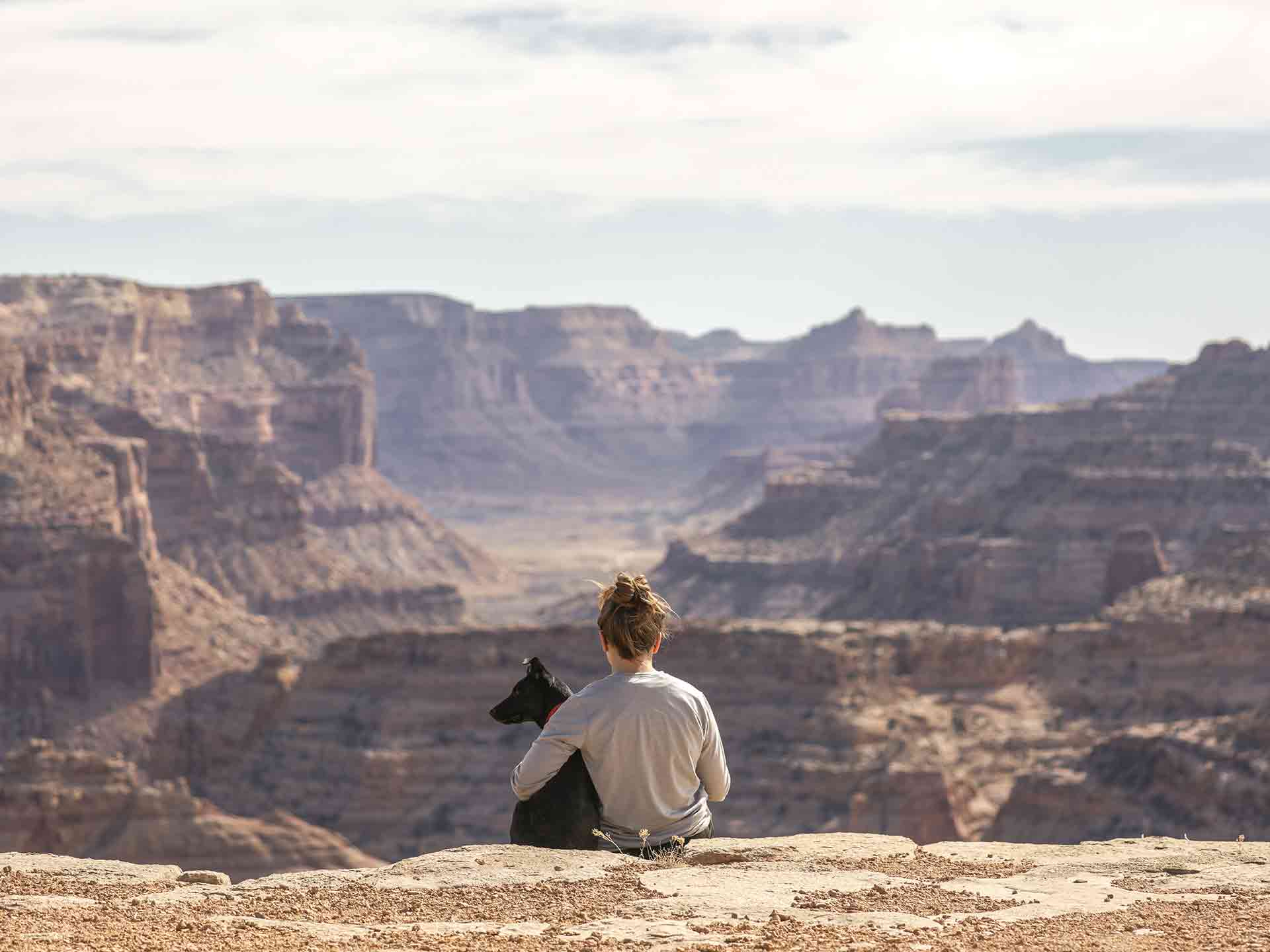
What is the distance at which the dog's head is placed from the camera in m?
19.9

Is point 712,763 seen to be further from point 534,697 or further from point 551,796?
point 534,697

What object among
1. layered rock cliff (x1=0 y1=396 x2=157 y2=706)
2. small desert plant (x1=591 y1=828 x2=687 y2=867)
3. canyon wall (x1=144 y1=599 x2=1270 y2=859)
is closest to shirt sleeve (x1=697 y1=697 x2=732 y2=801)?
A: small desert plant (x1=591 y1=828 x2=687 y2=867)

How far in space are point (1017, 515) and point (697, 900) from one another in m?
138

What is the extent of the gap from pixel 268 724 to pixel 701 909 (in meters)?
74.7

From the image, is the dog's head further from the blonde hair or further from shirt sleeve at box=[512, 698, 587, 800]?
the blonde hair

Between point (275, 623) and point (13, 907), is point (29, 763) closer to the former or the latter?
point (13, 907)

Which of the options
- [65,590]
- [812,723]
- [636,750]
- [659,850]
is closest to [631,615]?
[636,750]

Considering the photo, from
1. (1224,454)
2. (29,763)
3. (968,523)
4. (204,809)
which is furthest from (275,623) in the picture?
(204,809)

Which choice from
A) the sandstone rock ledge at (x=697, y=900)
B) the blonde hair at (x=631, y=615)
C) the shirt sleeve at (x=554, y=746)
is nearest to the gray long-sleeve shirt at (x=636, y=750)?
the shirt sleeve at (x=554, y=746)

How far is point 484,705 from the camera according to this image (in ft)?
283

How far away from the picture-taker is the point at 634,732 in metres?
19.0

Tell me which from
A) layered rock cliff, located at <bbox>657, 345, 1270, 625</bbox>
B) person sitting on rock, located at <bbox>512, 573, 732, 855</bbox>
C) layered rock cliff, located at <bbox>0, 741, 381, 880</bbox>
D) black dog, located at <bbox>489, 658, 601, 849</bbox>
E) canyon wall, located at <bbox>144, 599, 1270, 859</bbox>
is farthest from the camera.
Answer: layered rock cliff, located at <bbox>657, 345, 1270, 625</bbox>

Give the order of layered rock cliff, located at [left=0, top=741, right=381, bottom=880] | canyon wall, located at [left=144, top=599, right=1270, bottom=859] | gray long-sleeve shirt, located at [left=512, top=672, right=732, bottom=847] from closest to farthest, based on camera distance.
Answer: gray long-sleeve shirt, located at [left=512, top=672, right=732, bottom=847]
layered rock cliff, located at [left=0, top=741, right=381, bottom=880]
canyon wall, located at [left=144, top=599, right=1270, bottom=859]

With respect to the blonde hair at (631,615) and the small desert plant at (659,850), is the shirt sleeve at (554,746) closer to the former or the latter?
the blonde hair at (631,615)
